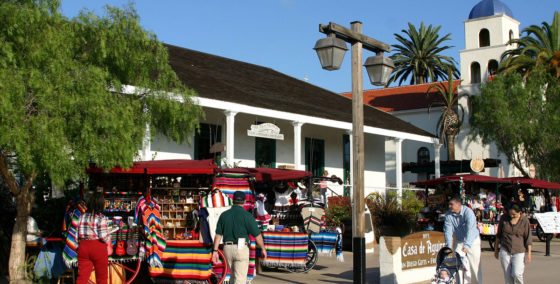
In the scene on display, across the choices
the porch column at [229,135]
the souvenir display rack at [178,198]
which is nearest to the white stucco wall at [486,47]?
the porch column at [229,135]

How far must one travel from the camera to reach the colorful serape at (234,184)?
13.3 m

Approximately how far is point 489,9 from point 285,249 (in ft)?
107

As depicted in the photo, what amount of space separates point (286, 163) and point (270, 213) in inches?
308

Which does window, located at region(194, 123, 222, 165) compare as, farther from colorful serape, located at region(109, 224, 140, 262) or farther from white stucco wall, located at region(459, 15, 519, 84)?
white stucco wall, located at region(459, 15, 519, 84)

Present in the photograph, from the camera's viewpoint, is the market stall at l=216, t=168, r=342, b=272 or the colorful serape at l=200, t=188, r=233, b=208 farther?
the market stall at l=216, t=168, r=342, b=272

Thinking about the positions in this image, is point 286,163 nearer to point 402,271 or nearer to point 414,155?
point 402,271

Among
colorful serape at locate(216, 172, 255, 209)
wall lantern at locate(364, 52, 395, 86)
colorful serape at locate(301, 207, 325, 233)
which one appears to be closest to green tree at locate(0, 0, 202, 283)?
colorful serape at locate(216, 172, 255, 209)

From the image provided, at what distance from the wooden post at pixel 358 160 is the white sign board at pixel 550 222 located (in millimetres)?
10305

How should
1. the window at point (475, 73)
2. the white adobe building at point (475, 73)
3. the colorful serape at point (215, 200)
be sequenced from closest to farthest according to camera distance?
the colorful serape at point (215, 200) < the white adobe building at point (475, 73) < the window at point (475, 73)

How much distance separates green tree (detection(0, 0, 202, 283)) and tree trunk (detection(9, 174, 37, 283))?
2 centimetres

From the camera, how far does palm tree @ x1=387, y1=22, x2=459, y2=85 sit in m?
55.0

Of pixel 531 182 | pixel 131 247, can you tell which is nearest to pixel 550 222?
pixel 531 182

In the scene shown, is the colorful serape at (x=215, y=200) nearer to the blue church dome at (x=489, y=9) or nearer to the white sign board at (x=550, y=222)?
the white sign board at (x=550, y=222)

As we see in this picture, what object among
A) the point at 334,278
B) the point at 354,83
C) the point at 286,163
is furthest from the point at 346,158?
the point at 354,83
